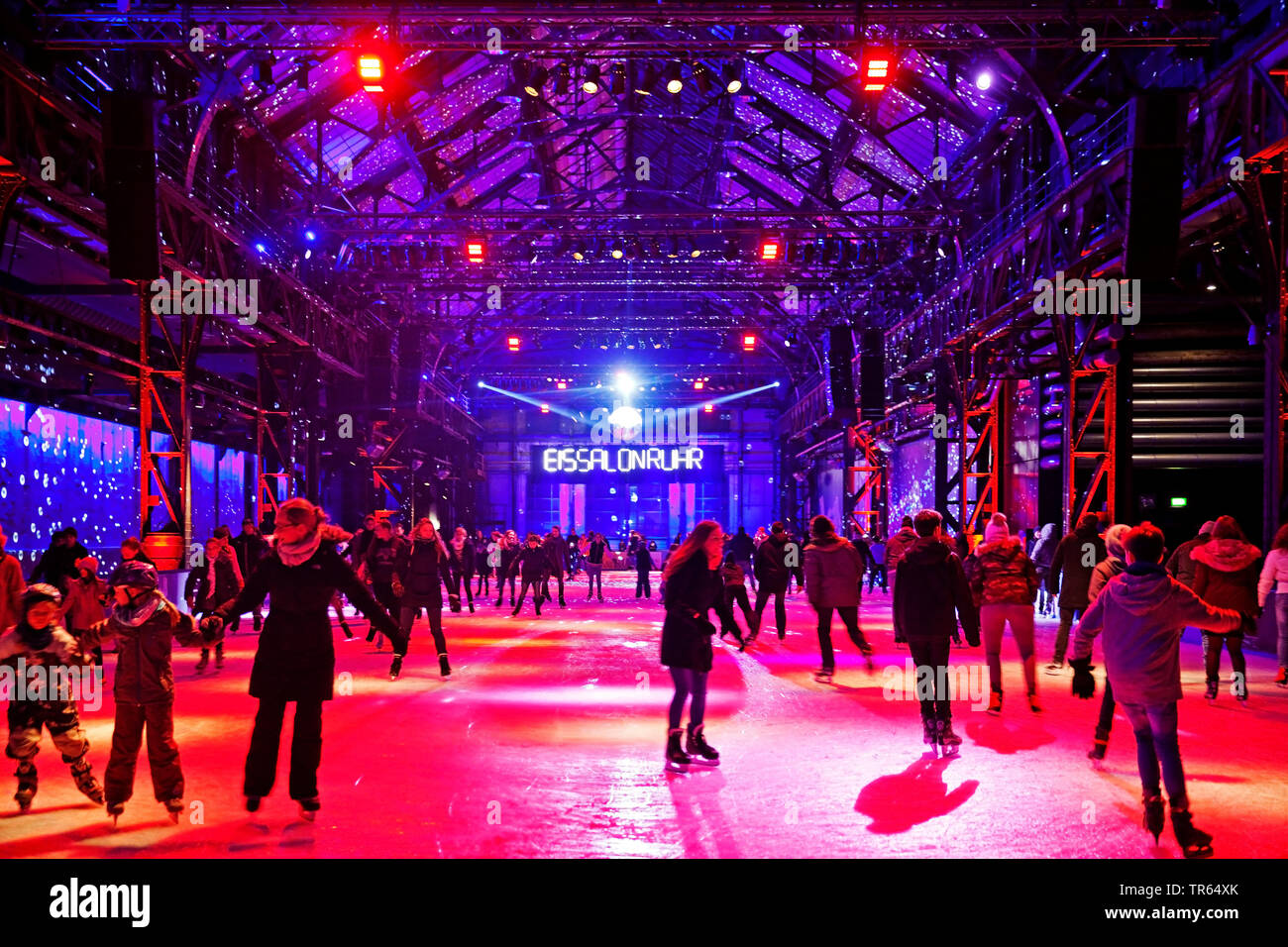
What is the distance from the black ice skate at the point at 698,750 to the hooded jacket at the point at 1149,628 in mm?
2473

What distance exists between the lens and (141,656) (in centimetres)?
499

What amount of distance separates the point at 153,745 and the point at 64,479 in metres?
14.4

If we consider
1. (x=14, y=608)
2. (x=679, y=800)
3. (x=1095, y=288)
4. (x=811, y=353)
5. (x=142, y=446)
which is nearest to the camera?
(x=679, y=800)

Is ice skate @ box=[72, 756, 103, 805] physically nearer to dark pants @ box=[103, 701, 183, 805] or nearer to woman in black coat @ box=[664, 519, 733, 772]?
dark pants @ box=[103, 701, 183, 805]

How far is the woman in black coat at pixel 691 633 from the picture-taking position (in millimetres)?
6133

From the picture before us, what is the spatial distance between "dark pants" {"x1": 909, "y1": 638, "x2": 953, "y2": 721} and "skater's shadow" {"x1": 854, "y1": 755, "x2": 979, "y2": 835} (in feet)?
1.76

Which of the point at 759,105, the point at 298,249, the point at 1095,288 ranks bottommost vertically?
the point at 1095,288

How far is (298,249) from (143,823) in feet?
51.4

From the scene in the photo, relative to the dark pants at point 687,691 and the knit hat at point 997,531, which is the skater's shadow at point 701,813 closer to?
the dark pants at point 687,691

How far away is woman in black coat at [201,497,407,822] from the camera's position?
4.80 m

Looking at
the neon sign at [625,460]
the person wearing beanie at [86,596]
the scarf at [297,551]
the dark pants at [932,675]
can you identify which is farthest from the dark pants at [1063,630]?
the neon sign at [625,460]
